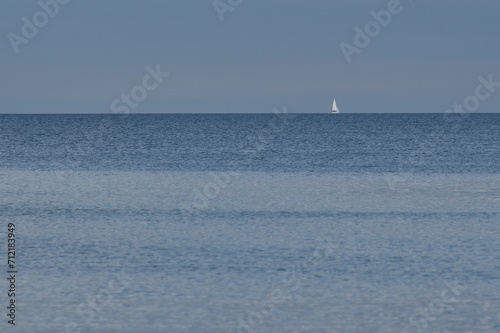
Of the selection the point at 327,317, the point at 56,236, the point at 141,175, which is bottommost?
the point at 327,317

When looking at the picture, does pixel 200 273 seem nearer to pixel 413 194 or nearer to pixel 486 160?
pixel 413 194

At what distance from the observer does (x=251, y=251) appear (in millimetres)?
27375

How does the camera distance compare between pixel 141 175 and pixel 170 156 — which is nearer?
→ pixel 141 175

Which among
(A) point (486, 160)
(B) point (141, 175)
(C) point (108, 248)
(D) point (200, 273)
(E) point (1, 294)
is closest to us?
(E) point (1, 294)

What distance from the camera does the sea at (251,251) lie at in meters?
19.8

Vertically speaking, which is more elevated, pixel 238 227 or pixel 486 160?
pixel 486 160

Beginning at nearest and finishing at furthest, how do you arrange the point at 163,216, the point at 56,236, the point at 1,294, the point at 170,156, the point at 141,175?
the point at 1,294
the point at 56,236
the point at 163,216
the point at 141,175
the point at 170,156

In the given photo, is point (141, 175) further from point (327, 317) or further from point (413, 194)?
point (327, 317)

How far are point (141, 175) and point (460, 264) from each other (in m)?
32.9

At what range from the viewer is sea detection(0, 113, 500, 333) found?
19.8 m

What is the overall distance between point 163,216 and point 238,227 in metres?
4.41

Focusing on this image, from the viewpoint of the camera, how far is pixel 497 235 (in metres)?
30.7

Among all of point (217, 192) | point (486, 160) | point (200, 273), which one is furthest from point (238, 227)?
point (486, 160)

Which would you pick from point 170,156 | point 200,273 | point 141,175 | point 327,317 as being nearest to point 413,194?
point 141,175
